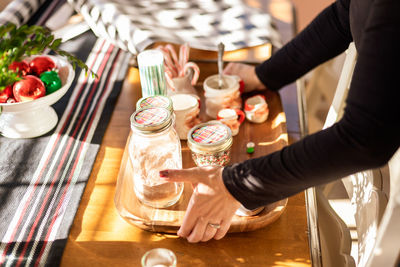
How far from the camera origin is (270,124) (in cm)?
126

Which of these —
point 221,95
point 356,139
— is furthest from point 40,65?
point 356,139

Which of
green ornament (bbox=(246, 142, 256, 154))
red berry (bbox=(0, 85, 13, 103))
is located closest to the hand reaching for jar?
green ornament (bbox=(246, 142, 256, 154))

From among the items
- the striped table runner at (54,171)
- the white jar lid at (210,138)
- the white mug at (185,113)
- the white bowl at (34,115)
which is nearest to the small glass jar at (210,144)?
the white jar lid at (210,138)

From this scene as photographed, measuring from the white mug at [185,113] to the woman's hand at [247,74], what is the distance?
0.68 ft

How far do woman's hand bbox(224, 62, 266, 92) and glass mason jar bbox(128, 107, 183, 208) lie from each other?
1.41ft

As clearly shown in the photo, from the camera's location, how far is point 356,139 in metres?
0.69

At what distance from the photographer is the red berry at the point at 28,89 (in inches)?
43.8

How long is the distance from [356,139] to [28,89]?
32.9 inches

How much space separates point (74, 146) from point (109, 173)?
163 millimetres

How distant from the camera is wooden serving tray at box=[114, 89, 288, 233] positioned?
937mm

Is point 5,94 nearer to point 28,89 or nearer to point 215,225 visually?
point 28,89

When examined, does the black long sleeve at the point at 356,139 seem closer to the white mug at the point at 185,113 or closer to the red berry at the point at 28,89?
the white mug at the point at 185,113

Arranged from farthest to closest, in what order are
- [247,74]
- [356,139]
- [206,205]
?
1. [247,74]
2. [206,205]
3. [356,139]

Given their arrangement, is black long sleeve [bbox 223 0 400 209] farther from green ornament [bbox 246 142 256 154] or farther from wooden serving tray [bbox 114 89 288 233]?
green ornament [bbox 246 142 256 154]
